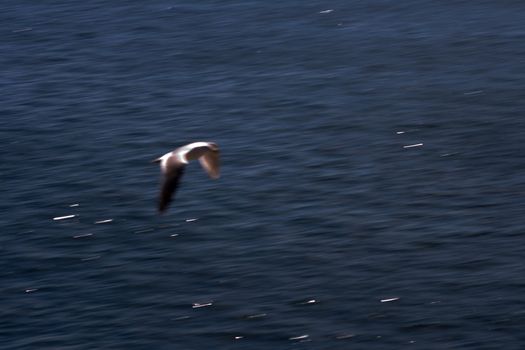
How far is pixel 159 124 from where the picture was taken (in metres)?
53.9

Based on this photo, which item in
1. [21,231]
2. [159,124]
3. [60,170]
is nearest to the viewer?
[21,231]

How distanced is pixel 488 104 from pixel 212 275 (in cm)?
1939

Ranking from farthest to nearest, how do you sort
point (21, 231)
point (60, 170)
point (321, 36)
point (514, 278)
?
point (321, 36) → point (60, 170) → point (21, 231) → point (514, 278)

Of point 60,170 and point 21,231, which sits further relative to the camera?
point 60,170

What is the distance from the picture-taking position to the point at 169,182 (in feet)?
108

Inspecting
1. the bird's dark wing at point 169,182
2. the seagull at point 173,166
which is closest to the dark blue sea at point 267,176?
the seagull at point 173,166

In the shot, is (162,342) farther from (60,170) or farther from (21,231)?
(60,170)

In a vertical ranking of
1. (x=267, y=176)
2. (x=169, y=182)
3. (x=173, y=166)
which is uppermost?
(x=173, y=166)

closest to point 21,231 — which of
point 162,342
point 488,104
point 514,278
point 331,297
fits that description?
point 162,342

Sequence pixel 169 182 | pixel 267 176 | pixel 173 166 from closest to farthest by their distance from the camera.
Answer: pixel 169 182 < pixel 173 166 < pixel 267 176

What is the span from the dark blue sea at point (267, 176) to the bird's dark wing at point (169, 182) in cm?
650

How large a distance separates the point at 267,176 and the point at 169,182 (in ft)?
51.3

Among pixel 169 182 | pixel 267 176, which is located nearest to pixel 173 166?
pixel 169 182

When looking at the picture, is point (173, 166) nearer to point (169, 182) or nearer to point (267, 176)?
point (169, 182)
